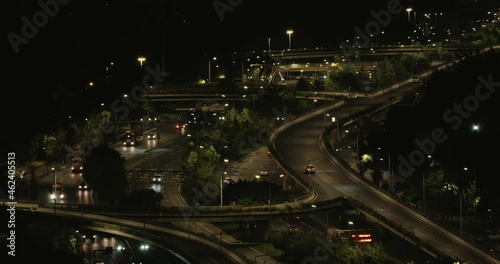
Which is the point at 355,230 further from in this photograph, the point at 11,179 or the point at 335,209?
the point at 11,179

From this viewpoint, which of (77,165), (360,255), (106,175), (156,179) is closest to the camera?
(360,255)

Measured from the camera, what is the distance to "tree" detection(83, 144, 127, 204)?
159 ft

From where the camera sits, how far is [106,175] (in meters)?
48.7

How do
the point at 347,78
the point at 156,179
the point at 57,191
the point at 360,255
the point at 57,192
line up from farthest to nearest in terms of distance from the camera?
the point at 347,78
the point at 156,179
the point at 57,191
the point at 57,192
the point at 360,255

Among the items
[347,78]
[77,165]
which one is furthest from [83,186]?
[347,78]

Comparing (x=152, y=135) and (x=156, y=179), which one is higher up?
(x=152, y=135)

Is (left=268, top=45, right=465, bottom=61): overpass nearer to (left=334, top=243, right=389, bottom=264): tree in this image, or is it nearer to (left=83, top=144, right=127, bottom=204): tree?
(left=83, top=144, right=127, bottom=204): tree

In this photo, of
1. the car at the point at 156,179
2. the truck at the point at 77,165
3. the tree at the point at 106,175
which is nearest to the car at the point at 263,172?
the car at the point at 156,179

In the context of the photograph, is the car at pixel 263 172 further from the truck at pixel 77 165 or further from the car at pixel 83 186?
the truck at pixel 77 165

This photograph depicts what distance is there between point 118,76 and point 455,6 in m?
56.6

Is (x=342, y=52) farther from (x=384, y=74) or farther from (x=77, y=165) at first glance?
(x=77, y=165)

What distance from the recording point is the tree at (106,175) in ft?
159

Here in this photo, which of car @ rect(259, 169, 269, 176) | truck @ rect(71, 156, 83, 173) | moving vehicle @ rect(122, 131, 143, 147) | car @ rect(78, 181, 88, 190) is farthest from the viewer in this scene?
moving vehicle @ rect(122, 131, 143, 147)

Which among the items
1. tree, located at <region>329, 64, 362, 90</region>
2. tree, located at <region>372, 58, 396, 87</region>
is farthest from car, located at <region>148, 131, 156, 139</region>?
tree, located at <region>372, 58, 396, 87</region>
